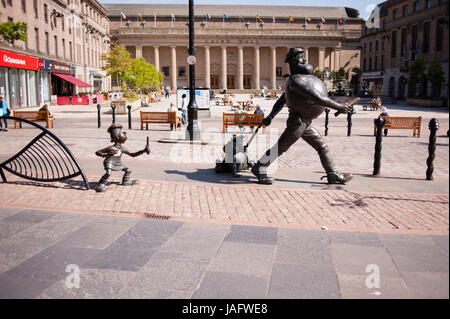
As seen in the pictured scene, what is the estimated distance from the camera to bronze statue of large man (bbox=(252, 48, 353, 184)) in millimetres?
6297

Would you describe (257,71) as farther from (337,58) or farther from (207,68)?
(337,58)

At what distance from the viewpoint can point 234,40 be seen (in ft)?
277

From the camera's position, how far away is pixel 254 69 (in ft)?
284

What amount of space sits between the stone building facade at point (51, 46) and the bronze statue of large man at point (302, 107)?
91.6ft

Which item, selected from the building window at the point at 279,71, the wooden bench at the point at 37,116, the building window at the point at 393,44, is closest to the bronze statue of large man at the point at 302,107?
the wooden bench at the point at 37,116

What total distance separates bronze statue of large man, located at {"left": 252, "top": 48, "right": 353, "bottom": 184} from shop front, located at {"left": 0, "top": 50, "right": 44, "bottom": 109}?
27.0 meters

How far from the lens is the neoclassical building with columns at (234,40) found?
83.2 meters

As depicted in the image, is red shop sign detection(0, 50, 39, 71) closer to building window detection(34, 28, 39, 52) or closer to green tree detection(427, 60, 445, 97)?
building window detection(34, 28, 39, 52)

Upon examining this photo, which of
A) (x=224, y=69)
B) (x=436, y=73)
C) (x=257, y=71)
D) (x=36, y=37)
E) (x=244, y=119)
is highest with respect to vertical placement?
(x=224, y=69)

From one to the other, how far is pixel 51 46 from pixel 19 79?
9.27 m

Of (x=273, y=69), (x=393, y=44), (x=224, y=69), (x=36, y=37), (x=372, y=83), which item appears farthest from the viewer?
(x=273, y=69)

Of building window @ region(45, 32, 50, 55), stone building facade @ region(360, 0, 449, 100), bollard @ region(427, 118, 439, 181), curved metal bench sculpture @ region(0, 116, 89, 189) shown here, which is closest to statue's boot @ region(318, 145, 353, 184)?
bollard @ region(427, 118, 439, 181)

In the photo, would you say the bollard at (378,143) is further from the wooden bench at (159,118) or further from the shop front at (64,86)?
the shop front at (64,86)

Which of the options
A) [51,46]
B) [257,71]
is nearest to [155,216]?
[51,46]
